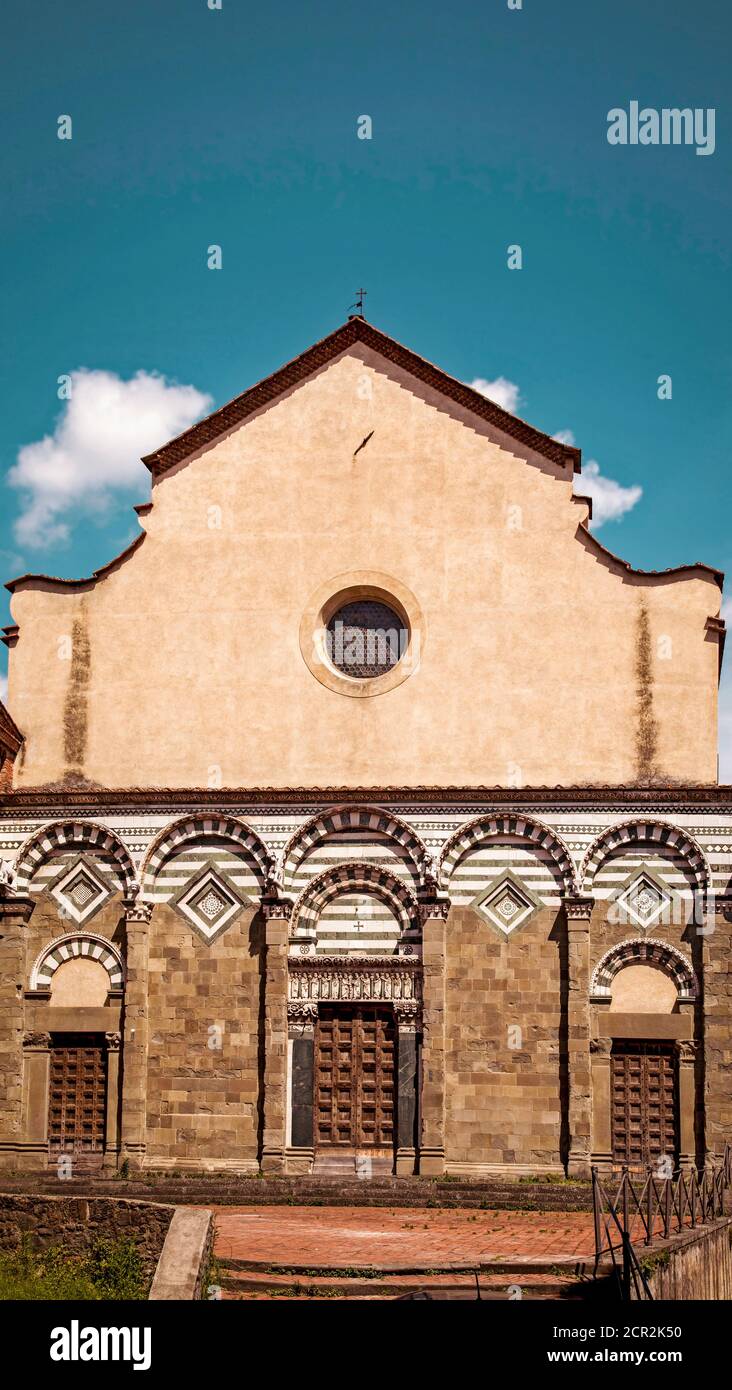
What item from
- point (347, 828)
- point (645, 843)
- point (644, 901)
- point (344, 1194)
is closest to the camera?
point (344, 1194)

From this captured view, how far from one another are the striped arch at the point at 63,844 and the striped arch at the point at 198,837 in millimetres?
434

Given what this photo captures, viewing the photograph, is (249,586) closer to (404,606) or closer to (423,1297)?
(404,606)

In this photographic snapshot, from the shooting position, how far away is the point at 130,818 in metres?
29.0

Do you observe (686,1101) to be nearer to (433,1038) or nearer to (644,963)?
(644,963)

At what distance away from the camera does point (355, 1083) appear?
27922 mm

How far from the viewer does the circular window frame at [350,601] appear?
95.2ft

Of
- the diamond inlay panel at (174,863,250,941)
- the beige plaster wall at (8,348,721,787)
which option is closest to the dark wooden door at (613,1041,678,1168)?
the beige plaster wall at (8,348,721,787)

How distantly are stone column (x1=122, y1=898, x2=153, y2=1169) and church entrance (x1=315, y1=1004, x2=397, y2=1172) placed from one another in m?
2.73

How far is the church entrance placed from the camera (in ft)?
90.9

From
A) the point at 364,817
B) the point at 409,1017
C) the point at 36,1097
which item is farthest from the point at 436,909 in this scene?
the point at 36,1097

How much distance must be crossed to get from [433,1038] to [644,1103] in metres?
3.33

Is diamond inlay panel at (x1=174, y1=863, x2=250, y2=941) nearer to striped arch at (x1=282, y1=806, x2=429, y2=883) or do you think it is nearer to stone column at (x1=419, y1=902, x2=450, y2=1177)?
striped arch at (x1=282, y1=806, x2=429, y2=883)
